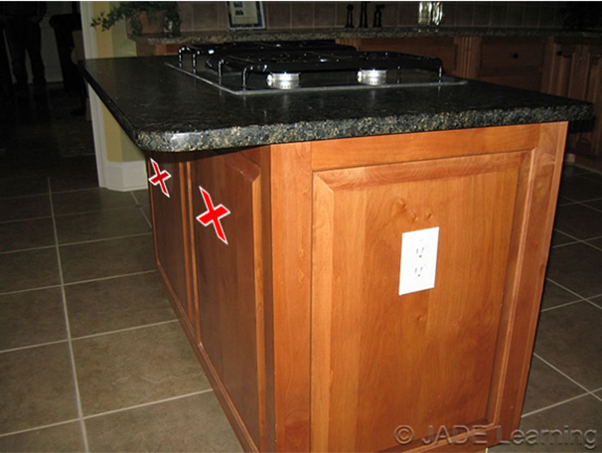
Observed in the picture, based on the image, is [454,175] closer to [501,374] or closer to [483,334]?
[483,334]

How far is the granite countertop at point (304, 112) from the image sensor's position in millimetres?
917

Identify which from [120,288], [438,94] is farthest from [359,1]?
[438,94]

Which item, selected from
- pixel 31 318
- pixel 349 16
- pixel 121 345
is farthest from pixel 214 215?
pixel 349 16

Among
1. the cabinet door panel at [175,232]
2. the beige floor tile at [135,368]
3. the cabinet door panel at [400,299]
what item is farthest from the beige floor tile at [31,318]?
the cabinet door panel at [400,299]

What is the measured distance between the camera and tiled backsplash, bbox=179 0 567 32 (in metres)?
3.55

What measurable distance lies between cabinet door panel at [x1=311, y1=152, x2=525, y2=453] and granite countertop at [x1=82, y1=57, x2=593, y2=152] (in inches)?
3.7

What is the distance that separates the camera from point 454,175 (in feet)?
3.77

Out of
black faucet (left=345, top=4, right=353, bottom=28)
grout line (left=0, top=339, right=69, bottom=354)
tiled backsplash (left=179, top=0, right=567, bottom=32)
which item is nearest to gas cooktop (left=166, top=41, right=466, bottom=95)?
grout line (left=0, top=339, right=69, bottom=354)

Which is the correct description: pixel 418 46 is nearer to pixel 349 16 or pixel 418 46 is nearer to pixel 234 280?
pixel 349 16

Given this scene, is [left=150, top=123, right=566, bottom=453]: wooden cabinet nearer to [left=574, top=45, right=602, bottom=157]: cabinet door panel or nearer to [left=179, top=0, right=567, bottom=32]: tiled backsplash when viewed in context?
[left=179, top=0, right=567, bottom=32]: tiled backsplash

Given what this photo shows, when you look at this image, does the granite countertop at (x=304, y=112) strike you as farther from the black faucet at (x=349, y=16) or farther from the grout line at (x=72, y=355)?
the black faucet at (x=349, y=16)

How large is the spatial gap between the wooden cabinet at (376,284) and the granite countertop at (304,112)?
43 millimetres

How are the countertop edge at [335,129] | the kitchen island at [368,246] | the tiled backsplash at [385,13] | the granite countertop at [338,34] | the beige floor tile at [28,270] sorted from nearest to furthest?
the countertop edge at [335,129] → the kitchen island at [368,246] → the beige floor tile at [28,270] → the granite countertop at [338,34] → the tiled backsplash at [385,13]

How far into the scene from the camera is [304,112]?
3.38ft
